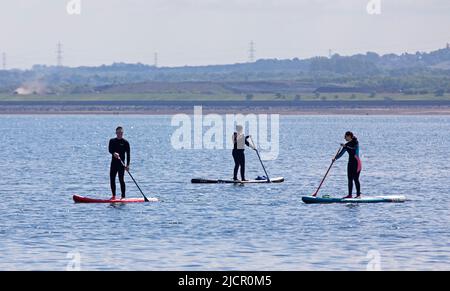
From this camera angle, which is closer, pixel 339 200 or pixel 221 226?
pixel 221 226

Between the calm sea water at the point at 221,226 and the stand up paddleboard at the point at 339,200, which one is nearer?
the calm sea water at the point at 221,226

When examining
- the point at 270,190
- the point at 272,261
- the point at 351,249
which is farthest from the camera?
the point at 270,190

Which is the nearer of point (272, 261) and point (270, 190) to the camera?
point (272, 261)

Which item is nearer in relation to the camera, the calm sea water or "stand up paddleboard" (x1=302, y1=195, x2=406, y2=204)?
the calm sea water

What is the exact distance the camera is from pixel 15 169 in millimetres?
59938

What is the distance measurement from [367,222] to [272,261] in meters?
7.92

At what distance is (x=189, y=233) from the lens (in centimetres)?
3114

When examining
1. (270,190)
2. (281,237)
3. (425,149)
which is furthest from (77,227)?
(425,149)

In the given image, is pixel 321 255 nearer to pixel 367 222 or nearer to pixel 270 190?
pixel 367 222

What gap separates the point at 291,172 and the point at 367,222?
24491mm
